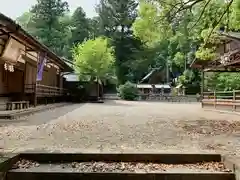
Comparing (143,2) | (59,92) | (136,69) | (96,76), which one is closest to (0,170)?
(143,2)

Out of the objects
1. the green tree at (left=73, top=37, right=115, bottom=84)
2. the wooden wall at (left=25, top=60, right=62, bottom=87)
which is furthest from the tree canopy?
the wooden wall at (left=25, top=60, right=62, bottom=87)

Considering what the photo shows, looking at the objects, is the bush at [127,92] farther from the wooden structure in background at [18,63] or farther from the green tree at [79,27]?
the wooden structure in background at [18,63]

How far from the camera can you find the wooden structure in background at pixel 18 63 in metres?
12.4

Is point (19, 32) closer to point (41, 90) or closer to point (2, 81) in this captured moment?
point (2, 81)

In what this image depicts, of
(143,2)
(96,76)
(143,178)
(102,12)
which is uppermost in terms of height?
(102,12)

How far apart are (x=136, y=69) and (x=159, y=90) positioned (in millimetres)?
5817

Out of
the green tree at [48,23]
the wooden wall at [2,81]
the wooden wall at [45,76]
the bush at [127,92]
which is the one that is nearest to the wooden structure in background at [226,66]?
the wooden wall at [45,76]

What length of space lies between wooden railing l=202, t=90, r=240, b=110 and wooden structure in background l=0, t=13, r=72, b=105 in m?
10.2

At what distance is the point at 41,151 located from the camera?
5.02 m

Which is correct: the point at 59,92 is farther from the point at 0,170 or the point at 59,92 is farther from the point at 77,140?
the point at 0,170

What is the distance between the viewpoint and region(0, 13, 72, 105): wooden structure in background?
40.6 feet

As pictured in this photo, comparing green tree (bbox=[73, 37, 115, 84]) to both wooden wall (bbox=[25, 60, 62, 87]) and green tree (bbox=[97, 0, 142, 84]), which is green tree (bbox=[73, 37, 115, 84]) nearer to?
wooden wall (bbox=[25, 60, 62, 87])

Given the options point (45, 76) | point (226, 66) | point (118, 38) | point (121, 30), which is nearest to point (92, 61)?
point (45, 76)

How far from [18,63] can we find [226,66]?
460 inches
